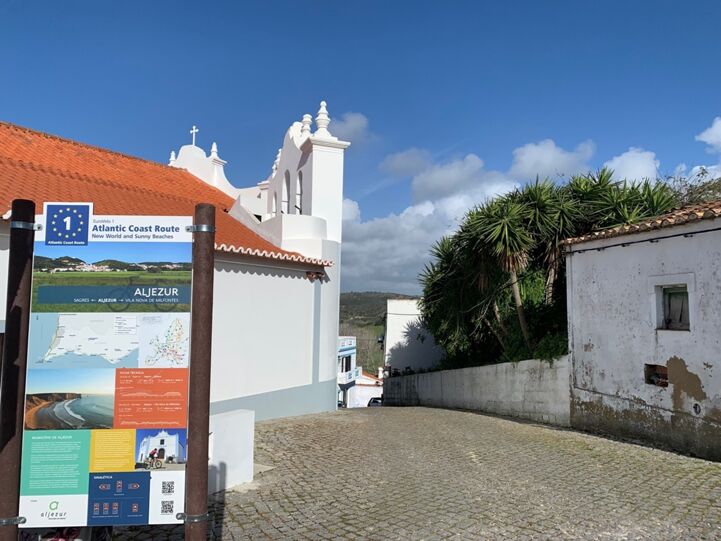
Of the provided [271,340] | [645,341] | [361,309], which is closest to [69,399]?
[271,340]

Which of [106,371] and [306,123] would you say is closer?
[106,371]

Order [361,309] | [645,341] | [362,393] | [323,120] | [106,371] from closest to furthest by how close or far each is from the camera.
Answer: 1. [106,371]
2. [645,341]
3. [323,120]
4. [362,393]
5. [361,309]

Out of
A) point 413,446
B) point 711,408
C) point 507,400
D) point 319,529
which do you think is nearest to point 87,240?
point 319,529

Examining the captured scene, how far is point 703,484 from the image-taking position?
6422 millimetres

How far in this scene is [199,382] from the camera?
3.34 m

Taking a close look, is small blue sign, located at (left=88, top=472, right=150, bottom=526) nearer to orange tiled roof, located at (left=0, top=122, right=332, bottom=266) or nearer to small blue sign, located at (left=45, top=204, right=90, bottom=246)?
small blue sign, located at (left=45, top=204, right=90, bottom=246)

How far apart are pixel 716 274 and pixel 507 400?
6429mm

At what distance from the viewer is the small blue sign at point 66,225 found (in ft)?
11.3

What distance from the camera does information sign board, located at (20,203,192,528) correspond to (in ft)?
10.8

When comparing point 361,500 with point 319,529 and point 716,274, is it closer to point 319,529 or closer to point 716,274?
point 319,529

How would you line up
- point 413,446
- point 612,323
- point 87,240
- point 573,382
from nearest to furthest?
point 87,240 < point 413,446 < point 612,323 < point 573,382

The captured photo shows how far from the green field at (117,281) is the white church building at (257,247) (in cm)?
520

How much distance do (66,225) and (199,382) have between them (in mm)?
1401

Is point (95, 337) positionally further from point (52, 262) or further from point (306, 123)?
point (306, 123)
